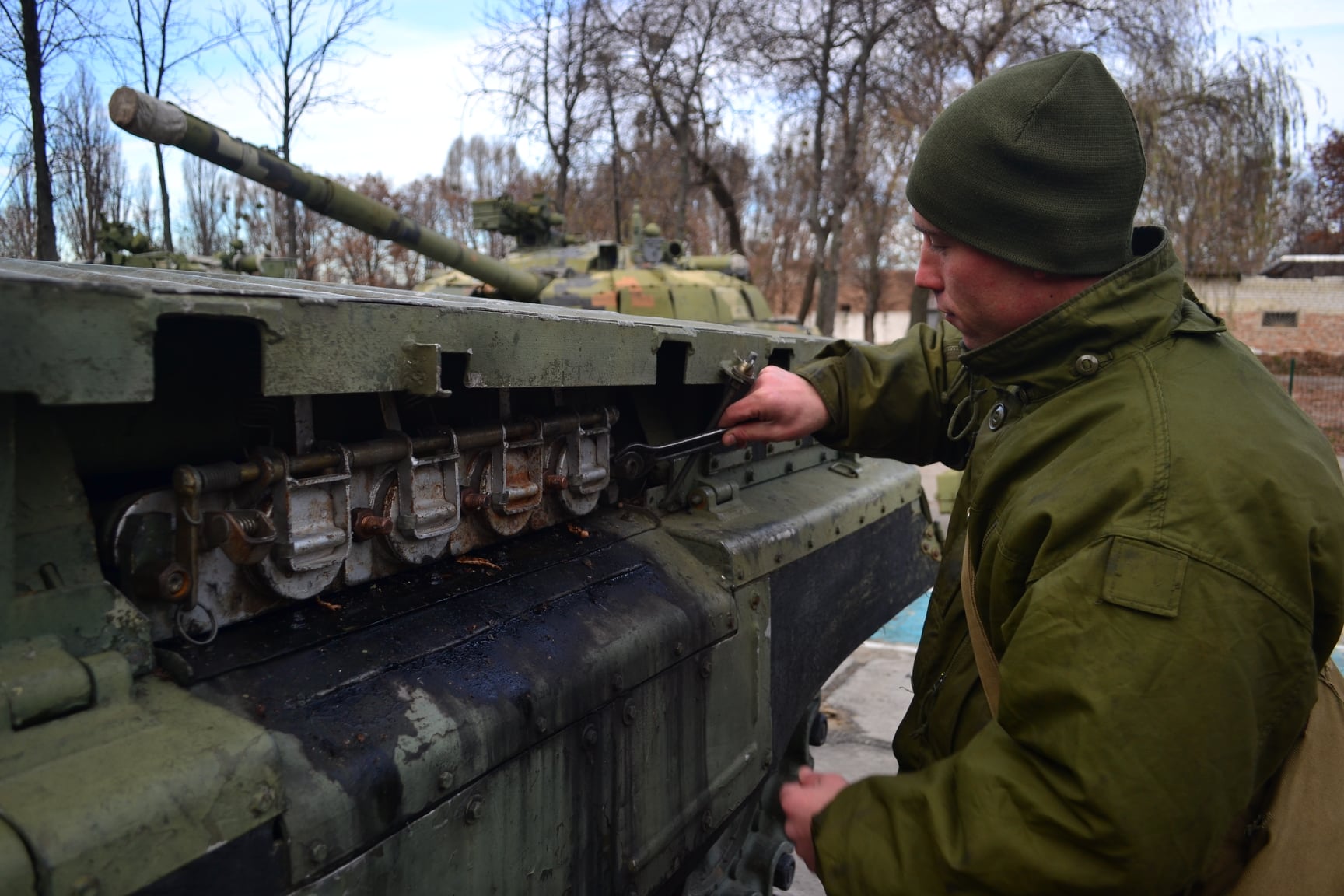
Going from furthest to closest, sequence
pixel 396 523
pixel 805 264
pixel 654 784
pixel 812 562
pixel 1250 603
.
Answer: pixel 805 264, pixel 812 562, pixel 654 784, pixel 396 523, pixel 1250 603

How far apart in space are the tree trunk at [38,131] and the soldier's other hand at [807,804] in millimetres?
5998

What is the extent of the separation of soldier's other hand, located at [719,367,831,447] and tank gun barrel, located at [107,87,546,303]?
2.88 meters

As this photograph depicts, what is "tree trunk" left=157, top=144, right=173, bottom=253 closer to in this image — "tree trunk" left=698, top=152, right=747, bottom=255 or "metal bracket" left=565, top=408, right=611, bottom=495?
"metal bracket" left=565, top=408, right=611, bottom=495

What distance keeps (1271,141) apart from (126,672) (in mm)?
17119

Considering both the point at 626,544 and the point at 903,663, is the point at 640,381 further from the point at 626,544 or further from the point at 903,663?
the point at 903,663

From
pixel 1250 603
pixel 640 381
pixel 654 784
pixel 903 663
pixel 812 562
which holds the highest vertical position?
pixel 640 381

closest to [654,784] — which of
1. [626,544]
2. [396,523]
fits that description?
[626,544]

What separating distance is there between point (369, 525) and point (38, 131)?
5.93 metres

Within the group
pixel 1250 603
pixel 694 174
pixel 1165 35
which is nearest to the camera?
pixel 1250 603

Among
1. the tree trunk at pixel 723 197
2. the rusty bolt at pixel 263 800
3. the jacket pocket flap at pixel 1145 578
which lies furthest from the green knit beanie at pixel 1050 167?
the tree trunk at pixel 723 197

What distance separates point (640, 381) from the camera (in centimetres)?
224

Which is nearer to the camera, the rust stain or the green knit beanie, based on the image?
the green knit beanie

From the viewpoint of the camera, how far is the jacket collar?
4.87 ft

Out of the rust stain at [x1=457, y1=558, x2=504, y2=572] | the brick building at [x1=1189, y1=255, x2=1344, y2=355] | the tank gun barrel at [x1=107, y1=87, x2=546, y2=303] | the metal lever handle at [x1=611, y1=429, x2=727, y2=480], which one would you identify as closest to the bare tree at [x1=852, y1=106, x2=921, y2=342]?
the brick building at [x1=1189, y1=255, x2=1344, y2=355]
